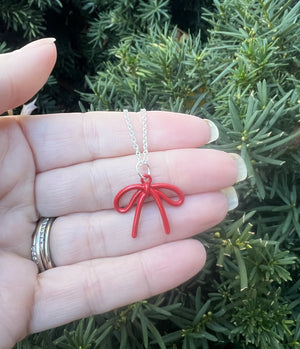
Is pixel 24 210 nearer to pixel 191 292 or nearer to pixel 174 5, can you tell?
pixel 191 292

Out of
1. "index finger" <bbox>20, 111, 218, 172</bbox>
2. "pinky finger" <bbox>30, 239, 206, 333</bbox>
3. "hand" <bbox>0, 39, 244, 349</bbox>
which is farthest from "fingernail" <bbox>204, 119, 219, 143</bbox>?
"pinky finger" <bbox>30, 239, 206, 333</bbox>

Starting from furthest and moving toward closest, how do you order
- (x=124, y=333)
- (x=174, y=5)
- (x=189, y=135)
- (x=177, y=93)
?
1. (x=174, y=5)
2. (x=177, y=93)
3. (x=189, y=135)
4. (x=124, y=333)

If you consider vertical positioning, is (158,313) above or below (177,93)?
below

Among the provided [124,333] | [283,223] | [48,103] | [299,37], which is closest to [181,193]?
[283,223]

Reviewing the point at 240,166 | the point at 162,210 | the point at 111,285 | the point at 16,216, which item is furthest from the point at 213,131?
the point at 16,216

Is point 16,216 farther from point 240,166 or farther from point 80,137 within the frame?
point 240,166
